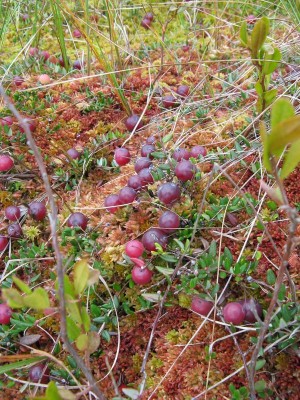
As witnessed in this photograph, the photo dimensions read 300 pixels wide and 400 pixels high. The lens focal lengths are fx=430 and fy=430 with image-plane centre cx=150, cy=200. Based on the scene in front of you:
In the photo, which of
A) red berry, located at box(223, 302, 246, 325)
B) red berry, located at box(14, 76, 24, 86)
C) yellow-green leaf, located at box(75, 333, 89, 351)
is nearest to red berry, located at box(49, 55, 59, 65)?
red berry, located at box(14, 76, 24, 86)

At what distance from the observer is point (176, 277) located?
5.92 ft

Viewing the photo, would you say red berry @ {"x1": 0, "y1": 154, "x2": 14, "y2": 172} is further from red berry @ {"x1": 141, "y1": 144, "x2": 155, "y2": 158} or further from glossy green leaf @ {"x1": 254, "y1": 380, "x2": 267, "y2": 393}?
glossy green leaf @ {"x1": 254, "y1": 380, "x2": 267, "y2": 393}

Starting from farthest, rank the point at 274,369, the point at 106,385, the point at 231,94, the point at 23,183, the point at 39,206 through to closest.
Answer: the point at 231,94 < the point at 23,183 < the point at 39,206 < the point at 106,385 < the point at 274,369

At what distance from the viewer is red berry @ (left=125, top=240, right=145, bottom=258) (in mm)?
1800

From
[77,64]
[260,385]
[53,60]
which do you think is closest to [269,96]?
[260,385]

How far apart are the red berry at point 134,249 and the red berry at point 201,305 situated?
30 centimetres

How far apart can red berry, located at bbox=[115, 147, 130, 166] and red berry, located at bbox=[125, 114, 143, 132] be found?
1.02 feet

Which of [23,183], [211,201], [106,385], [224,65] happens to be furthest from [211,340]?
[224,65]

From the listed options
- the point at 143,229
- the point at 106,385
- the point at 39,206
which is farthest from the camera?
the point at 39,206

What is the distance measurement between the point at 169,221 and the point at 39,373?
809 mm

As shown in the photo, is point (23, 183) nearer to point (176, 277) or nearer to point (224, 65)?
point (176, 277)

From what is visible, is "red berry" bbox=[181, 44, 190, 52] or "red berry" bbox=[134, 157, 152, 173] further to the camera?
"red berry" bbox=[181, 44, 190, 52]

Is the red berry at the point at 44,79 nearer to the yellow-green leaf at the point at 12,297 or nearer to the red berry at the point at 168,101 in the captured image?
the red berry at the point at 168,101

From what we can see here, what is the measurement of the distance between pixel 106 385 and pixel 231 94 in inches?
70.4
